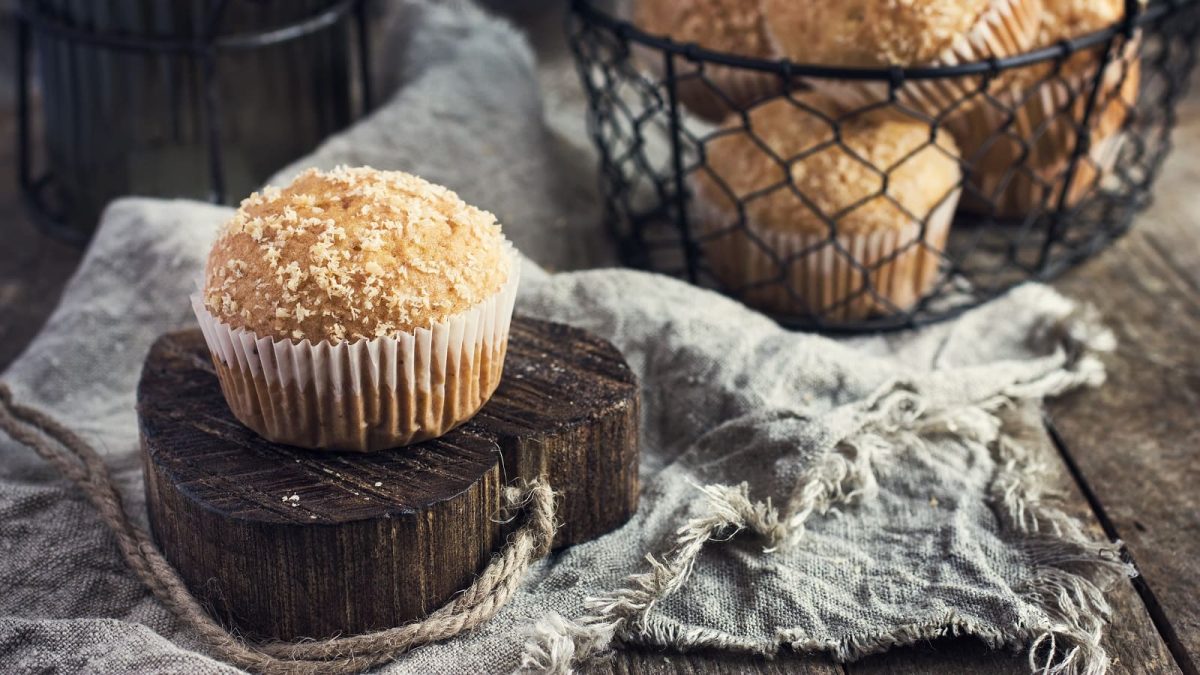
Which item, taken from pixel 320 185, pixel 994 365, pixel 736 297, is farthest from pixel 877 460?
pixel 320 185

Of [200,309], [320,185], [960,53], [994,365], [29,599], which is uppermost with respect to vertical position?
[960,53]

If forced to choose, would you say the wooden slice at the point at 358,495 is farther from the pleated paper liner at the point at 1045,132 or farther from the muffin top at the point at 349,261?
the pleated paper liner at the point at 1045,132

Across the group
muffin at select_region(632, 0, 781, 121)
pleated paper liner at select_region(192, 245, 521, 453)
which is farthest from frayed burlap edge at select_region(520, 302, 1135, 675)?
muffin at select_region(632, 0, 781, 121)

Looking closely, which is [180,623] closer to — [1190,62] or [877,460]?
[877,460]

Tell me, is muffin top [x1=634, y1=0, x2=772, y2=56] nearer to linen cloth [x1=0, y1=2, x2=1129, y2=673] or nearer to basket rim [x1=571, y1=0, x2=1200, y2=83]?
basket rim [x1=571, y1=0, x2=1200, y2=83]

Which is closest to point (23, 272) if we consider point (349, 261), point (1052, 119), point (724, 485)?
point (349, 261)

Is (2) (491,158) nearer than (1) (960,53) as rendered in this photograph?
No
